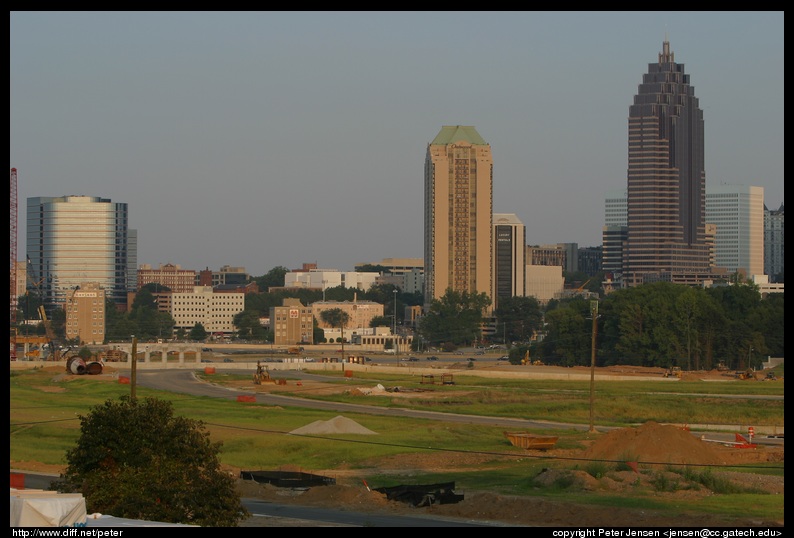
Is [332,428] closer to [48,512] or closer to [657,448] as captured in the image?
[657,448]

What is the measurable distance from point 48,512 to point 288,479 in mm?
22276

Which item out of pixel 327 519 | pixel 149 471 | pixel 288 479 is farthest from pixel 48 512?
pixel 288 479

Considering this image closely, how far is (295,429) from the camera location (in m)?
75.1

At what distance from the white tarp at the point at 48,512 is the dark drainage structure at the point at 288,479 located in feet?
68.4

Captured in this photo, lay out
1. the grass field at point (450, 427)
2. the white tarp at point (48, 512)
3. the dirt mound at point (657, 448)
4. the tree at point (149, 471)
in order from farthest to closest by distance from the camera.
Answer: the dirt mound at point (657, 448)
the grass field at point (450, 427)
the tree at point (149, 471)
the white tarp at point (48, 512)

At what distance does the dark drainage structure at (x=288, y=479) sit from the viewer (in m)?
51.4

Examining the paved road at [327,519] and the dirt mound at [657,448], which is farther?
the dirt mound at [657,448]

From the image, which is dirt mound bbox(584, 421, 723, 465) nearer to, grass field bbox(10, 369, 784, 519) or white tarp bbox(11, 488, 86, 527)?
grass field bbox(10, 369, 784, 519)

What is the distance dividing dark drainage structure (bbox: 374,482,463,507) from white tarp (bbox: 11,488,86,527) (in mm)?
18309

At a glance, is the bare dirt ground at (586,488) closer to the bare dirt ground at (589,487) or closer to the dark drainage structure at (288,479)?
the bare dirt ground at (589,487)

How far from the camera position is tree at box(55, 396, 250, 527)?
34.8 m

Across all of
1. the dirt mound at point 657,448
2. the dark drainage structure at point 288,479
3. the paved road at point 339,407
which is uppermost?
the dirt mound at point 657,448

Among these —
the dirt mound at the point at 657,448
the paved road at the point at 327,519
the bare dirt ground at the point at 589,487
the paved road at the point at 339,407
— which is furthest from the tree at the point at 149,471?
the paved road at the point at 339,407

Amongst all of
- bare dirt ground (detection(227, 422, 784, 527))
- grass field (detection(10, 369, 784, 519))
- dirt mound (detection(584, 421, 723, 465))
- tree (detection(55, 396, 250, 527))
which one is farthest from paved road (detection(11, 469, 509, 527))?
dirt mound (detection(584, 421, 723, 465))
